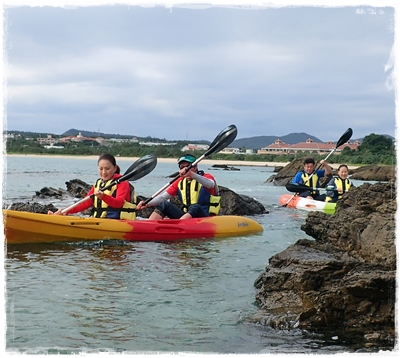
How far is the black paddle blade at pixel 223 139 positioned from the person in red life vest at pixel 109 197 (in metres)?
2.05

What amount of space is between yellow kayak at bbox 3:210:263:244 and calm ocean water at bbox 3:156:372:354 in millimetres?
148

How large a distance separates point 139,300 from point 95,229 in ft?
9.06

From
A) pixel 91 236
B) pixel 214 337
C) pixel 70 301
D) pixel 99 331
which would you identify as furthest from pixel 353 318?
pixel 91 236

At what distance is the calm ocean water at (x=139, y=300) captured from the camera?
3.71 m

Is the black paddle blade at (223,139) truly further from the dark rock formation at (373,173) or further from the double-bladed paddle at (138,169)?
the dark rock formation at (373,173)

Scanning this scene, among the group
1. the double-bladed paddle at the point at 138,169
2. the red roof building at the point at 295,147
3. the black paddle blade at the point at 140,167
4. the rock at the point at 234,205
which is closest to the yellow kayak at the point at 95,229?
the double-bladed paddle at the point at 138,169

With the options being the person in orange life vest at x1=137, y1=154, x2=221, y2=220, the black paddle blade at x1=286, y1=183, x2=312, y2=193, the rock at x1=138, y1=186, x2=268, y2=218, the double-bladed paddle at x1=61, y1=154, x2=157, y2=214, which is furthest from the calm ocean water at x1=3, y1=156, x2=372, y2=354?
the black paddle blade at x1=286, y1=183, x2=312, y2=193

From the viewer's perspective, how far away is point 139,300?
15.9ft

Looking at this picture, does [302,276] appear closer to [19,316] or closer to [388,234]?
[388,234]

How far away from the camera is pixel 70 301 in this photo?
4754 mm

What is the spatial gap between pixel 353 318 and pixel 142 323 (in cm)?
153

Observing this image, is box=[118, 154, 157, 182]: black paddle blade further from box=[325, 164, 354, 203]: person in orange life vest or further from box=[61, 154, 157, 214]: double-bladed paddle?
box=[325, 164, 354, 203]: person in orange life vest

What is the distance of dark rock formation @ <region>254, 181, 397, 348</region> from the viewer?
383 cm

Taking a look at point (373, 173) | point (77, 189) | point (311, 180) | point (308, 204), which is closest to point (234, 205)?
point (308, 204)
